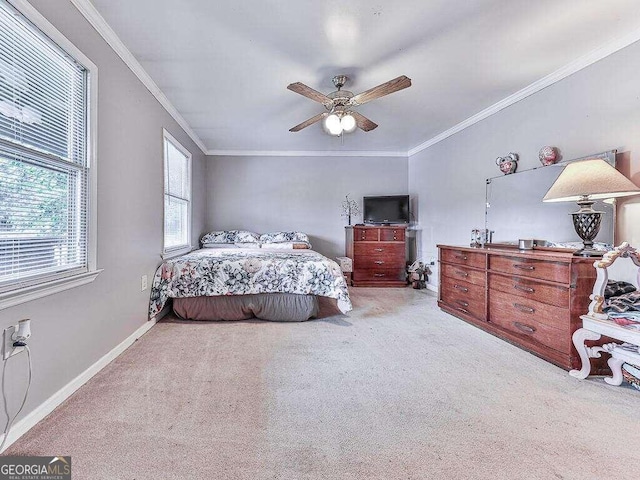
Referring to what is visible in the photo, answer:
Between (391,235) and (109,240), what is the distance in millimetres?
3799

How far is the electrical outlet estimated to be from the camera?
1249mm

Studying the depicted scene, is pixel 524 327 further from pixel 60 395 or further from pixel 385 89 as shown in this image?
pixel 60 395

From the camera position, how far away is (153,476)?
1104 millimetres

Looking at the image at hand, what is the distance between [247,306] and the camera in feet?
9.79

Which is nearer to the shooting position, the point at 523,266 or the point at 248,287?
the point at 523,266

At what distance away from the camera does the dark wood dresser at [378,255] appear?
15.6 ft

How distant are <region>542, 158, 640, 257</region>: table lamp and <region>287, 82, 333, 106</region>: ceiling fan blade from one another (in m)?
1.91

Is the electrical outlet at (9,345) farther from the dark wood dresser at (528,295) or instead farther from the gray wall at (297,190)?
the gray wall at (297,190)

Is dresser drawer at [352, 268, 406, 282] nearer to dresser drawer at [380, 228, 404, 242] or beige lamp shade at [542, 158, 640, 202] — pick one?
dresser drawer at [380, 228, 404, 242]

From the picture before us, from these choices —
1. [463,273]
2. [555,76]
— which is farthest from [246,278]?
[555,76]

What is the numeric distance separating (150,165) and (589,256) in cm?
357

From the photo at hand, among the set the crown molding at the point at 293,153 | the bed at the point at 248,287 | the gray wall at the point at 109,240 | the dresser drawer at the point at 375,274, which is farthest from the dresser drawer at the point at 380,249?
the gray wall at the point at 109,240

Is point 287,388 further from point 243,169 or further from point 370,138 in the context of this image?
point 243,169

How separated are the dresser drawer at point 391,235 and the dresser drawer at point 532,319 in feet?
7.28
